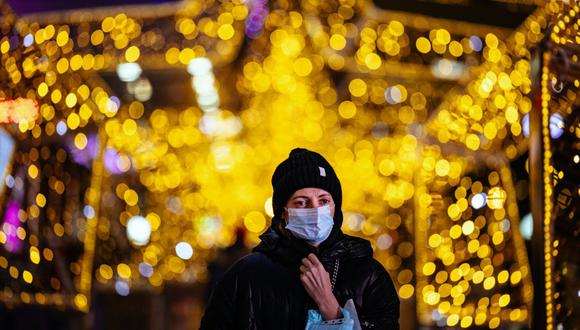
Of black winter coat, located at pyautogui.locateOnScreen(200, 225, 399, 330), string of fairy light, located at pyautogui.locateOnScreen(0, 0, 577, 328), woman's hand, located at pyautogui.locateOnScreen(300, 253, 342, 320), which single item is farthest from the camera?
string of fairy light, located at pyautogui.locateOnScreen(0, 0, 577, 328)

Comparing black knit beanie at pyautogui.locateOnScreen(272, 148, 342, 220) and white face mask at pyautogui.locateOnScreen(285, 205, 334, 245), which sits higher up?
black knit beanie at pyautogui.locateOnScreen(272, 148, 342, 220)

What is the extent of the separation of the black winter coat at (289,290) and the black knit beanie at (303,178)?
0.14 meters

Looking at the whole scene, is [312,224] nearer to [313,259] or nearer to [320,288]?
[313,259]

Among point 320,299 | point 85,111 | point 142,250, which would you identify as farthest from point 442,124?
point 142,250

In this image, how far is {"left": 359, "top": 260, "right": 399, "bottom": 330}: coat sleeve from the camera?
352 cm

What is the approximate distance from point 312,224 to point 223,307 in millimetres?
442

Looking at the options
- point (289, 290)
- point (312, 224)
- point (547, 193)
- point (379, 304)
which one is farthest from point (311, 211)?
point (547, 193)

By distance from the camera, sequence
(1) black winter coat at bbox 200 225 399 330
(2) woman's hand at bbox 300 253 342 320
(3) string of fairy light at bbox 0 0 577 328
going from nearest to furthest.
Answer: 1. (2) woman's hand at bbox 300 253 342 320
2. (1) black winter coat at bbox 200 225 399 330
3. (3) string of fairy light at bbox 0 0 577 328

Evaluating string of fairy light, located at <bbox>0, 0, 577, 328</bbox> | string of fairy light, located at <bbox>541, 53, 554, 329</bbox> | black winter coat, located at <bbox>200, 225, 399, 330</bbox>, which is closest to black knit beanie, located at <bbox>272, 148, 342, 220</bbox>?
black winter coat, located at <bbox>200, 225, 399, 330</bbox>

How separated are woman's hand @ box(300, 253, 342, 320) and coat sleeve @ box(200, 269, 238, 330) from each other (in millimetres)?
278

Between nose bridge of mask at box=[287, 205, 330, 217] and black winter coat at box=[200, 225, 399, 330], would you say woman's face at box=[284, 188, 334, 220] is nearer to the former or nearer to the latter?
nose bridge of mask at box=[287, 205, 330, 217]

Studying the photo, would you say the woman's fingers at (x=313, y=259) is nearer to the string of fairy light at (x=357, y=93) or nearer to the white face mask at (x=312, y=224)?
the white face mask at (x=312, y=224)

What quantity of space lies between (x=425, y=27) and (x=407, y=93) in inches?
139

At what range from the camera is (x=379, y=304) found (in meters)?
3.55
